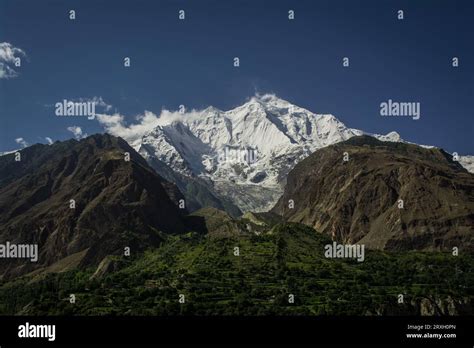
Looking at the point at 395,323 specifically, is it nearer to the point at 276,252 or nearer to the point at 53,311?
the point at 53,311

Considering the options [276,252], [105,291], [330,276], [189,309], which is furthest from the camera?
[276,252]

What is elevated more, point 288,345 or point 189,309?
point 288,345

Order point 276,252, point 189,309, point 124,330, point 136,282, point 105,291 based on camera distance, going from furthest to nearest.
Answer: point 276,252
point 136,282
point 105,291
point 189,309
point 124,330

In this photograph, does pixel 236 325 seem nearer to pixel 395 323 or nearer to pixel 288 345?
pixel 288 345

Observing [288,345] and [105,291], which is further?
[105,291]

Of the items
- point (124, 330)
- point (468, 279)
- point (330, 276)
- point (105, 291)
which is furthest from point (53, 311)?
point (468, 279)

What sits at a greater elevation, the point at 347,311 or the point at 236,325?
the point at 236,325

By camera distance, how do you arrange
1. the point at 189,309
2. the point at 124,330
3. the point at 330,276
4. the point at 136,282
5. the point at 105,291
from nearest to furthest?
the point at 124,330
the point at 189,309
the point at 105,291
the point at 136,282
the point at 330,276

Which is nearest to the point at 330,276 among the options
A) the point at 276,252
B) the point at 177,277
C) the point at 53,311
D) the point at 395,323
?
the point at 276,252

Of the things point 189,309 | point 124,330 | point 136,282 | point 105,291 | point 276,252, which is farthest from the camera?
point 276,252
